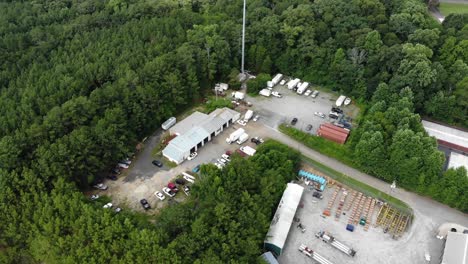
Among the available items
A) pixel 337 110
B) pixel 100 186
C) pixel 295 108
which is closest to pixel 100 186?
pixel 100 186

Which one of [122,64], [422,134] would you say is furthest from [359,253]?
[122,64]

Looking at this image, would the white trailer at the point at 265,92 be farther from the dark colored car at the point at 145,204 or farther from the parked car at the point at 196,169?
the dark colored car at the point at 145,204

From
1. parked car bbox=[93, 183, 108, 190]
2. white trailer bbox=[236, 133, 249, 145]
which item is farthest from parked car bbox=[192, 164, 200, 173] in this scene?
parked car bbox=[93, 183, 108, 190]

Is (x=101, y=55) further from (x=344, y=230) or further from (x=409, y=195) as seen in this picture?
(x=409, y=195)

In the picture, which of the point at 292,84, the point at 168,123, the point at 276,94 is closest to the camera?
the point at 168,123

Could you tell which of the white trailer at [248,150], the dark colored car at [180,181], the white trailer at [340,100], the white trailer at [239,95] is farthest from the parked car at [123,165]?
the white trailer at [340,100]

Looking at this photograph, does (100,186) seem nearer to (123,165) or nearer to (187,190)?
(123,165)
